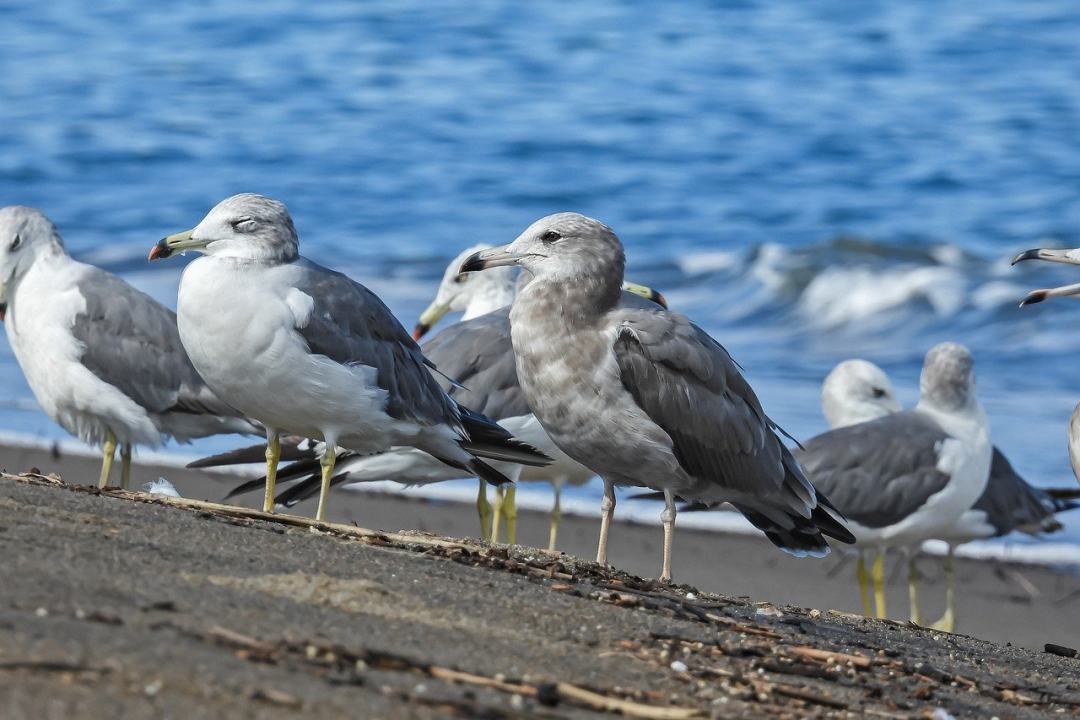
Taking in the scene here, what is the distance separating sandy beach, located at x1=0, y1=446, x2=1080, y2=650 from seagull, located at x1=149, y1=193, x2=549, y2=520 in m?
2.38

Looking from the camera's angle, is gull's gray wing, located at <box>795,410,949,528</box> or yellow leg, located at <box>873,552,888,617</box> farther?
gull's gray wing, located at <box>795,410,949,528</box>

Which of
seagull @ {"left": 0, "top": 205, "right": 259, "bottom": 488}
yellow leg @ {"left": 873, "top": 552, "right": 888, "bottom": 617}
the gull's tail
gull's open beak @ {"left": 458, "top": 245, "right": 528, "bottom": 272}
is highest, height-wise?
gull's open beak @ {"left": 458, "top": 245, "right": 528, "bottom": 272}

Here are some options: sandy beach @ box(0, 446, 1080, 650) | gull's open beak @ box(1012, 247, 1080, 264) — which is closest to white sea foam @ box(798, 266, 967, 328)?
sandy beach @ box(0, 446, 1080, 650)

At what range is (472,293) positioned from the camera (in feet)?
34.2

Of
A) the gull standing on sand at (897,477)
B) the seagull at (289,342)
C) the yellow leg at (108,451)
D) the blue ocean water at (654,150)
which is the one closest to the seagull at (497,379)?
the seagull at (289,342)

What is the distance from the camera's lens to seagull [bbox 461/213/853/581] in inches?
231

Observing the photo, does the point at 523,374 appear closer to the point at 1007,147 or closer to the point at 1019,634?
the point at 1019,634

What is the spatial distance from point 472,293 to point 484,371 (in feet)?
7.01

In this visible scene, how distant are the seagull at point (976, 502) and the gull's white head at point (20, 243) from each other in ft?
14.3

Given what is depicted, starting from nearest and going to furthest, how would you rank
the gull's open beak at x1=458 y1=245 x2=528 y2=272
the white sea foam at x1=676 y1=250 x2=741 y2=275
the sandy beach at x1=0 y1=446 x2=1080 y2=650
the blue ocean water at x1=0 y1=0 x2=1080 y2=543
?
the gull's open beak at x1=458 y1=245 x2=528 y2=272 < the sandy beach at x1=0 y1=446 x2=1080 y2=650 < the blue ocean water at x1=0 y1=0 x2=1080 y2=543 < the white sea foam at x1=676 y1=250 x2=741 y2=275

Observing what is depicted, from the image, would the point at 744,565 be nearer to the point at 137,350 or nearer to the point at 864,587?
the point at 864,587

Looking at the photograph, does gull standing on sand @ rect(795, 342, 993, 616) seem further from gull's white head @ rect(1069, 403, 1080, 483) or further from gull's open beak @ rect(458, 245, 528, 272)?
gull's open beak @ rect(458, 245, 528, 272)

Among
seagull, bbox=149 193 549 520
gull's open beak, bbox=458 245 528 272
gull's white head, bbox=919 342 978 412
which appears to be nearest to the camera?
gull's open beak, bbox=458 245 528 272

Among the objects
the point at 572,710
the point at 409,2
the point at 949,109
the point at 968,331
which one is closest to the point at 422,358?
the point at 572,710
